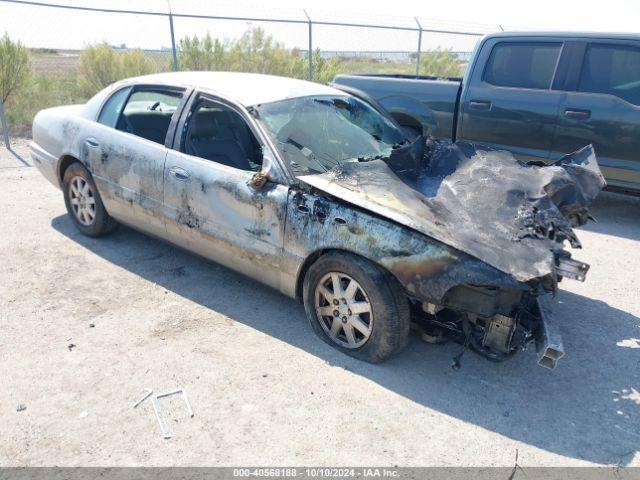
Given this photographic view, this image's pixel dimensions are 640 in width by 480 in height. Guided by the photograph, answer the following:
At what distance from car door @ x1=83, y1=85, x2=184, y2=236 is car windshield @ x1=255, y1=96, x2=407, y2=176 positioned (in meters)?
0.93

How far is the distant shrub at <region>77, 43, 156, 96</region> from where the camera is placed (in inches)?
493

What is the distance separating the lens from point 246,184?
3582 millimetres

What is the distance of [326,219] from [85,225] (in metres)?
2.97

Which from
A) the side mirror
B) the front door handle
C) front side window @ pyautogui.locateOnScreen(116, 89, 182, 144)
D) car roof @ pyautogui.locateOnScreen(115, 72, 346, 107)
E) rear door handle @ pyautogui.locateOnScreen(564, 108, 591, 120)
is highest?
car roof @ pyautogui.locateOnScreen(115, 72, 346, 107)

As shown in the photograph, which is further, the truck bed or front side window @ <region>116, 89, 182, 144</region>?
the truck bed

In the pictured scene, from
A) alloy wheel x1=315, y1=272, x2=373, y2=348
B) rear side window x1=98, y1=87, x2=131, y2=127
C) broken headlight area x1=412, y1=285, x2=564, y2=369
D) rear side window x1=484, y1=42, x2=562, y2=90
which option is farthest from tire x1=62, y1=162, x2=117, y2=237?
rear side window x1=484, y1=42, x2=562, y2=90

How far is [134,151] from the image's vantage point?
4.29 m

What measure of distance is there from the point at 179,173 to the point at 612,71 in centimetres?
479

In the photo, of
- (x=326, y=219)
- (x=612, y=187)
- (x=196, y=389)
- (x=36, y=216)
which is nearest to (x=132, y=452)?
(x=196, y=389)

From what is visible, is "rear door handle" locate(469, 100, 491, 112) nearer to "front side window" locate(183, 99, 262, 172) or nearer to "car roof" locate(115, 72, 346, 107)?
"car roof" locate(115, 72, 346, 107)

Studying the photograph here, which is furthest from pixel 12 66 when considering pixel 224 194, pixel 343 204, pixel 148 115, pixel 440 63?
pixel 440 63

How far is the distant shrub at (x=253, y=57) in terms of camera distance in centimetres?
1328

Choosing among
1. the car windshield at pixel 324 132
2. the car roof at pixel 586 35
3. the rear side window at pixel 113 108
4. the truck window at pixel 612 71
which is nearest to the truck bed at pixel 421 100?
the car roof at pixel 586 35

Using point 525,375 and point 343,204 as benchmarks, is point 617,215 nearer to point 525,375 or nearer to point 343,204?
point 525,375
